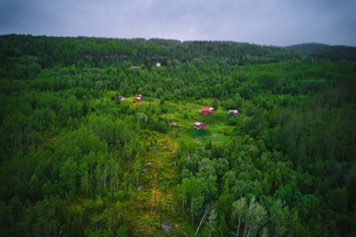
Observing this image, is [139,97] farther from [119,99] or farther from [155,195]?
[155,195]

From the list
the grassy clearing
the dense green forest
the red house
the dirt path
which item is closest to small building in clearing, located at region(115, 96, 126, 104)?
the dense green forest

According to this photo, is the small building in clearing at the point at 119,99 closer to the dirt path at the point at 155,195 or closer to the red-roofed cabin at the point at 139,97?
the red-roofed cabin at the point at 139,97

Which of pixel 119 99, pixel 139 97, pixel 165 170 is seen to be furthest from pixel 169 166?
pixel 139 97

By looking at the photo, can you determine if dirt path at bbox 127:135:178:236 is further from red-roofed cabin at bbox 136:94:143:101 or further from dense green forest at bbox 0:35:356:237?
red-roofed cabin at bbox 136:94:143:101

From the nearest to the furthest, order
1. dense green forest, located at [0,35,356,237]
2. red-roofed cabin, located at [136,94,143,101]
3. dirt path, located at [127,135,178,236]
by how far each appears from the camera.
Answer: dense green forest, located at [0,35,356,237] < dirt path, located at [127,135,178,236] < red-roofed cabin, located at [136,94,143,101]

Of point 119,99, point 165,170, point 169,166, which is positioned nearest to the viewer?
point 165,170

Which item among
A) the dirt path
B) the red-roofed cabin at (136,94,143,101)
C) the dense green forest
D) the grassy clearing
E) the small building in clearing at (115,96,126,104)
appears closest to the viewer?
the dense green forest

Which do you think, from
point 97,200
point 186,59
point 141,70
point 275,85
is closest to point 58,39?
point 141,70

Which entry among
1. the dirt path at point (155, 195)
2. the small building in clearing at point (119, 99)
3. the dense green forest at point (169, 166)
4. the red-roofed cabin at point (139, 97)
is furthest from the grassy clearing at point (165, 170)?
the small building in clearing at point (119, 99)

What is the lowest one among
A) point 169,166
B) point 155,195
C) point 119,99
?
point 155,195
